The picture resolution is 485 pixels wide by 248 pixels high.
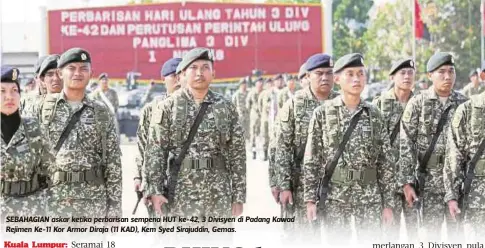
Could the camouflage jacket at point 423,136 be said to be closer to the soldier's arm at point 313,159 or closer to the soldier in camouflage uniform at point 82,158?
the soldier's arm at point 313,159

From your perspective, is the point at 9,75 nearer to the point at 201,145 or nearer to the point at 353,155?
the point at 201,145

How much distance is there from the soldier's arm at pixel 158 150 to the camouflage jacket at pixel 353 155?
3.44 ft

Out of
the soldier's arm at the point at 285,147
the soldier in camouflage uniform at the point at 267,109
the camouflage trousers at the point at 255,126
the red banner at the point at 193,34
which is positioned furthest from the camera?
the red banner at the point at 193,34

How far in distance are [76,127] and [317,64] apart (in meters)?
2.33

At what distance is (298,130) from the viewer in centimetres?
931

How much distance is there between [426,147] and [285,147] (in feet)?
3.99

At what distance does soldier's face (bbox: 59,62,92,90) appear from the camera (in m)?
8.00

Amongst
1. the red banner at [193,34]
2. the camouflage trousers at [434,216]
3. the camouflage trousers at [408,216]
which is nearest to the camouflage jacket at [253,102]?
the red banner at [193,34]

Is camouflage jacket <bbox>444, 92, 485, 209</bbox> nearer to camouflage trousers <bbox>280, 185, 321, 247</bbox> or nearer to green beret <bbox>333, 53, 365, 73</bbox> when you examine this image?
green beret <bbox>333, 53, 365, 73</bbox>

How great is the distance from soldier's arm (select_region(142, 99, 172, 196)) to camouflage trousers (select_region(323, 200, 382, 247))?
1228mm

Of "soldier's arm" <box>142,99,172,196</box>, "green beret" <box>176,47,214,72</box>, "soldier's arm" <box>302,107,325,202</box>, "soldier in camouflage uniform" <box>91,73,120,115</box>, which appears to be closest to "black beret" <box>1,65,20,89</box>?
"soldier's arm" <box>142,99,172,196</box>

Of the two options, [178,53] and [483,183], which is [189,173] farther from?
[178,53]

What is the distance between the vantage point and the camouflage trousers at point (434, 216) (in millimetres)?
9219

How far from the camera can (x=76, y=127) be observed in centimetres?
796
